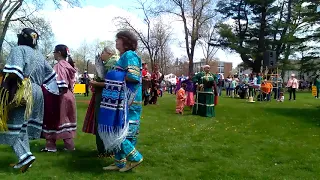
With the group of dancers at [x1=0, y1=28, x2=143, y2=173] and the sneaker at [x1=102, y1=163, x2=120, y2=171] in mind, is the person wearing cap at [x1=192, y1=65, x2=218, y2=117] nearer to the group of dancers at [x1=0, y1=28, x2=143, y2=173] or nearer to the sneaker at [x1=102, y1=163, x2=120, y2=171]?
the group of dancers at [x1=0, y1=28, x2=143, y2=173]

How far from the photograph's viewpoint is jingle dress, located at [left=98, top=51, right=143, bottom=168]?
512 centimetres

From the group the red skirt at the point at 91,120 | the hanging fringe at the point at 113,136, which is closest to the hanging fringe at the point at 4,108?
the hanging fringe at the point at 113,136

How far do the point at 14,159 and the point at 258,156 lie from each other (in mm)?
4026

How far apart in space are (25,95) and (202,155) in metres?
3.22

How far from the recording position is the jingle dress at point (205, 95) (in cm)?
1286

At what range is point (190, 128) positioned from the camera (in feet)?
33.7

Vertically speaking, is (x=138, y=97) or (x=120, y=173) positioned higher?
(x=138, y=97)

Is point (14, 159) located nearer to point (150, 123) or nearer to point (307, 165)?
point (307, 165)

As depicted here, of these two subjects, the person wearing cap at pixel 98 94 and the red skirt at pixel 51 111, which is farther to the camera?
the red skirt at pixel 51 111

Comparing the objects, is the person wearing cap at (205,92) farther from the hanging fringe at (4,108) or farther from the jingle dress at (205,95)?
the hanging fringe at (4,108)

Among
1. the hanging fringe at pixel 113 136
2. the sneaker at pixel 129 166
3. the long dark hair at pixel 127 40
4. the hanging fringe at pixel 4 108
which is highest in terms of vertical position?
the long dark hair at pixel 127 40

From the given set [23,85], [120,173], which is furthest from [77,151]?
[23,85]

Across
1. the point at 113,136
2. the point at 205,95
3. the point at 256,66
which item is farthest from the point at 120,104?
the point at 256,66

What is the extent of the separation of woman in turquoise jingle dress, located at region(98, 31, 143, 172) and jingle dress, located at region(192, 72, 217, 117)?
302 inches
